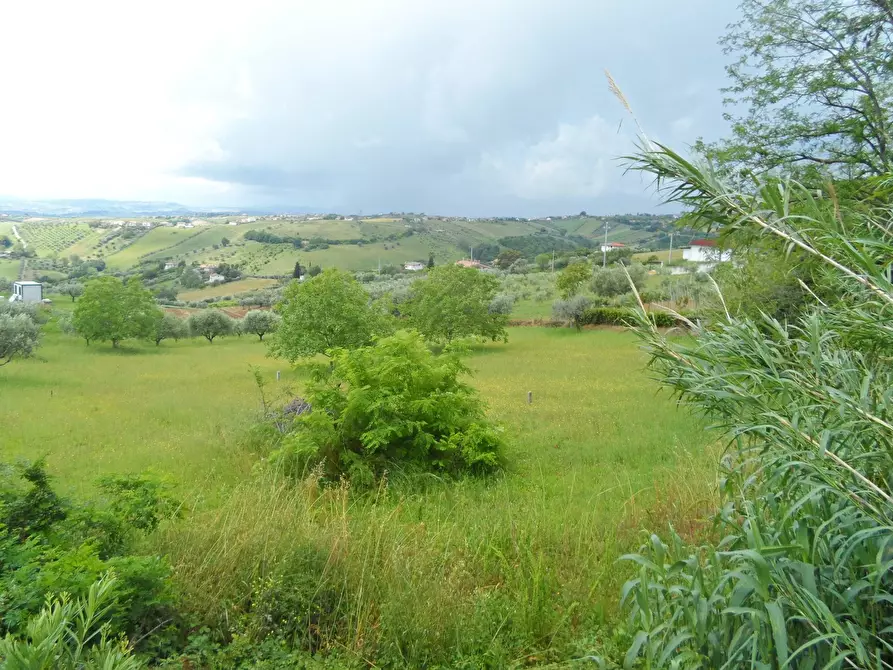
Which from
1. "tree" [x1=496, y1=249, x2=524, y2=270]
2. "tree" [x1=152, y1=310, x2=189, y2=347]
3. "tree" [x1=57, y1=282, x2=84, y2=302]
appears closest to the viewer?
"tree" [x1=152, y1=310, x2=189, y2=347]

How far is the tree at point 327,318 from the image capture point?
25312 mm

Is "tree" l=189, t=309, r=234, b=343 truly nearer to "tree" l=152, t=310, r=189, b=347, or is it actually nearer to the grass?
"tree" l=152, t=310, r=189, b=347

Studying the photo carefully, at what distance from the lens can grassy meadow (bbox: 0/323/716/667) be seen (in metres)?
4.30

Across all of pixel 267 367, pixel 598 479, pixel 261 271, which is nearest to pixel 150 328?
pixel 267 367

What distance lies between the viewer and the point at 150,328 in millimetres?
42594

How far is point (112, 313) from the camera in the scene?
133 ft

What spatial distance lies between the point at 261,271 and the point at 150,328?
2509 inches

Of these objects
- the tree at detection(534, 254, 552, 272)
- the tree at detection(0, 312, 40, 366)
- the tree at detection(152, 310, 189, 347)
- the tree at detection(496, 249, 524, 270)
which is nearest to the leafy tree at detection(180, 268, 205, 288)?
the tree at detection(152, 310, 189, 347)

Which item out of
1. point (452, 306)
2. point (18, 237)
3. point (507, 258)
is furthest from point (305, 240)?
point (452, 306)

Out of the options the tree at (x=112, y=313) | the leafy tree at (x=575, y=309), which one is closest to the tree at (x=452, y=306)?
the leafy tree at (x=575, y=309)

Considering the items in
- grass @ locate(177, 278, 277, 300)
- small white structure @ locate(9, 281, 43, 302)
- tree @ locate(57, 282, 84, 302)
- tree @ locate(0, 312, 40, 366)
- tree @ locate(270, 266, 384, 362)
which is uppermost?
tree @ locate(270, 266, 384, 362)

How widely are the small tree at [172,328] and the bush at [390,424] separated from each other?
41.4 metres

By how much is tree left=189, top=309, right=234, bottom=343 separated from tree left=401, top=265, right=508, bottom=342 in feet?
65.7

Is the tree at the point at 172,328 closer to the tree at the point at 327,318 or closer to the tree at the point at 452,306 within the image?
the tree at the point at 452,306
